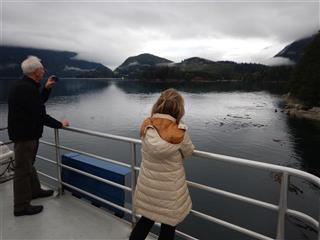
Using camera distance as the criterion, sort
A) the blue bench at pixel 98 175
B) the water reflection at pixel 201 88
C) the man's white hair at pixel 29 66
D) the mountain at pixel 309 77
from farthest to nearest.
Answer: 1. the water reflection at pixel 201 88
2. the mountain at pixel 309 77
3. the blue bench at pixel 98 175
4. the man's white hair at pixel 29 66

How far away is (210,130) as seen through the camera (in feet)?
145

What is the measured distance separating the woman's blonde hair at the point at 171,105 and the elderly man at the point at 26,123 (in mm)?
1962

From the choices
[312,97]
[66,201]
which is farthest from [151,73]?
[66,201]

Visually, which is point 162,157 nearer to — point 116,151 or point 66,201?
point 66,201

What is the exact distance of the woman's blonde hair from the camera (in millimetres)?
2562

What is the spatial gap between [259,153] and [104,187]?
104 ft

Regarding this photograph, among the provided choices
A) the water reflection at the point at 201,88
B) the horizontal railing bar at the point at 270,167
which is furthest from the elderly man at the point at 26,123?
the water reflection at the point at 201,88

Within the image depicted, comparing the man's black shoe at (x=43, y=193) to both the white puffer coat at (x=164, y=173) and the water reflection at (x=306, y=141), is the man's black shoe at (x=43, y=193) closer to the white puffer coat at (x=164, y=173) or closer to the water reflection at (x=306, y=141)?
the white puffer coat at (x=164, y=173)

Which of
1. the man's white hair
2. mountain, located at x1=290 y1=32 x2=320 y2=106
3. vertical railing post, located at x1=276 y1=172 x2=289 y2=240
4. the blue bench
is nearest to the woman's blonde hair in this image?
vertical railing post, located at x1=276 y1=172 x2=289 y2=240

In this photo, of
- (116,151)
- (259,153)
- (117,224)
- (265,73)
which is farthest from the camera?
(265,73)

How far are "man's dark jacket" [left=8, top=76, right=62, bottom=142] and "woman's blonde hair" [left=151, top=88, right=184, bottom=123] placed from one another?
6.35 feet

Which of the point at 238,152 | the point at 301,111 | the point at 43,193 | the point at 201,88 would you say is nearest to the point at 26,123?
the point at 43,193

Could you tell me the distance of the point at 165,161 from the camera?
8.45ft

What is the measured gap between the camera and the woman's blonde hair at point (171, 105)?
2.56 metres
